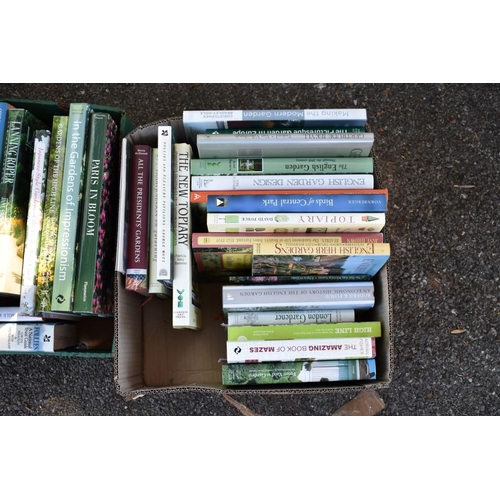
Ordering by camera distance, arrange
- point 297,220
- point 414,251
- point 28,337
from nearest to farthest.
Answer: point 297,220, point 28,337, point 414,251

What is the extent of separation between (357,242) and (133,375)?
59cm

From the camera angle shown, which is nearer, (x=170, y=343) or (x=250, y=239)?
(x=250, y=239)

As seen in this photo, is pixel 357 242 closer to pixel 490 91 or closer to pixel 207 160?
pixel 207 160

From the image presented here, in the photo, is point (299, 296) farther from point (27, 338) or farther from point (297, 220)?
point (27, 338)

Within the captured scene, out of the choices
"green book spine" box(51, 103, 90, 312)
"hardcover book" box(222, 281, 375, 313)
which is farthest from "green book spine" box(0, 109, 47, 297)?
"hardcover book" box(222, 281, 375, 313)

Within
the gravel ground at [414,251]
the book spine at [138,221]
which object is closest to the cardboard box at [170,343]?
the book spine at [138,221]

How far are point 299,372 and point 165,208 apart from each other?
0.45m

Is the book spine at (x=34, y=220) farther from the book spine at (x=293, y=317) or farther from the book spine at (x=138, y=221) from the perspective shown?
the book spine at (x=293, y=317)

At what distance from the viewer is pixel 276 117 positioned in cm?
90

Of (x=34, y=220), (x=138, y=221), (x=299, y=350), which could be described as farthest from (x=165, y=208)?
(x=299, y=350)

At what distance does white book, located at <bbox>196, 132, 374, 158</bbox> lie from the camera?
880mm

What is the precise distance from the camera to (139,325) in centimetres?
107

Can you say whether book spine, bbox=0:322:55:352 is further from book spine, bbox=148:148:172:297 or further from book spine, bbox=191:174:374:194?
book spine, bbox=191:174:374:194

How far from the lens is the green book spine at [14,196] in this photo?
92 cm
